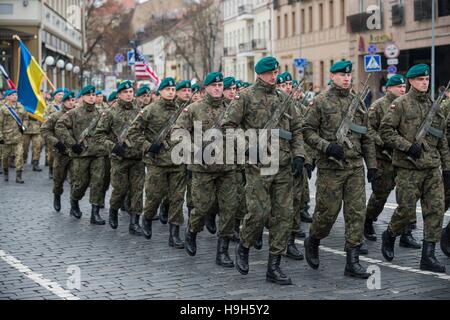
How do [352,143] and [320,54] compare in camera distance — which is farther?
[320,54]

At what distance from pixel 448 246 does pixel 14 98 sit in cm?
1297

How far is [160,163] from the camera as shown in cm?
1048

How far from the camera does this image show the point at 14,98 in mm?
19891

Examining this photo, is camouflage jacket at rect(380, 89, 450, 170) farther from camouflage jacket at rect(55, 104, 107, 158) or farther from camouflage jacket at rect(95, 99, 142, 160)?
camouflage jacket at rect(55, 104, 107, 158)

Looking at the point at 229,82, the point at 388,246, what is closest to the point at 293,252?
the point at 388,246

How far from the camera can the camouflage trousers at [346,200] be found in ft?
27.4

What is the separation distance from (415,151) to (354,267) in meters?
1.32

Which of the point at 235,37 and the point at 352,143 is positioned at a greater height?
the point at 235,37

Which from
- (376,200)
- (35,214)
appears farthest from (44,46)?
(376,200)

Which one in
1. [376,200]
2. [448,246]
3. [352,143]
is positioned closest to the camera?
[352,143]

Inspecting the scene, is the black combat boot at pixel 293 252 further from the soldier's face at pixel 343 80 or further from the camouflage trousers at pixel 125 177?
the camouflage trousers at pixel 125 177

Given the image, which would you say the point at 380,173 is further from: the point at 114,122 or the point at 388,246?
the point at 114,122

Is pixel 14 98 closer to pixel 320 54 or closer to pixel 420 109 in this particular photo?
pixel 420 109

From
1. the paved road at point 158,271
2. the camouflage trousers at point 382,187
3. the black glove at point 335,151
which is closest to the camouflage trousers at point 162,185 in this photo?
the paved road at point 158,271
